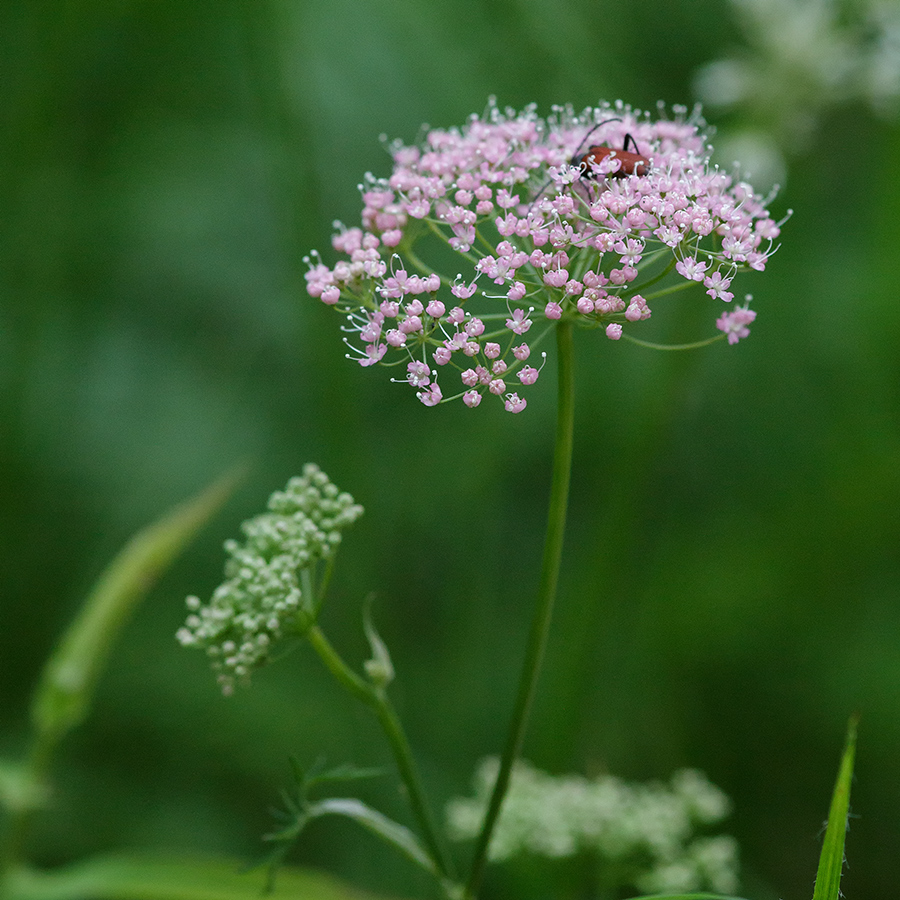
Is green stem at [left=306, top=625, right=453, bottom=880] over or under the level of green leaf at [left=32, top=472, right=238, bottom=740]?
under

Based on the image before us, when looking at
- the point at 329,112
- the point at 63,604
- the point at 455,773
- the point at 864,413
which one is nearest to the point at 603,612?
the point at 455,773

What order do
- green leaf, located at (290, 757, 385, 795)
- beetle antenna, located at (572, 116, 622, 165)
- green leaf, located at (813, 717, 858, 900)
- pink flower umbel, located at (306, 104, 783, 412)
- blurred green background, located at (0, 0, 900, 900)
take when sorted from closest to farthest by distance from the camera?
green leaf, located at (813, 717, 858, 900)
pink flower umbel, located at (306, 104, 783, 412)
green leaf, located at (290, 757, 385, 795)
beetle antenna, located at (572, 116, 622, 165)
blurred green background, located at (0, 0, 900, 900)

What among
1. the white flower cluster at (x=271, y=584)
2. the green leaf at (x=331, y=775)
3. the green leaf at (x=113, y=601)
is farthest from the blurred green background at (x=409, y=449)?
the green leaf at (x=331, y=775)

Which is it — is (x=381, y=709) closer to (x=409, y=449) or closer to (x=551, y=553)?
(x=551, y=553)

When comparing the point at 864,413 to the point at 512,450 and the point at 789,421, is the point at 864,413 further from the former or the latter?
the point at 512,450

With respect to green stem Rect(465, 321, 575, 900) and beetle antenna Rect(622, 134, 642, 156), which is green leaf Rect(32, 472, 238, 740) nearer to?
green stem Rect(465, 321, 575, 900)

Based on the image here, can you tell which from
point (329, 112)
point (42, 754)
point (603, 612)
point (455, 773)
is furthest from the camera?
point (329, 112)

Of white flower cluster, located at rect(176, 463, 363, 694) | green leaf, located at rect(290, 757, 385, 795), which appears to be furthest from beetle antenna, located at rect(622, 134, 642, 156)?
green leaf, located at rect(290, 757, 385, 795)
